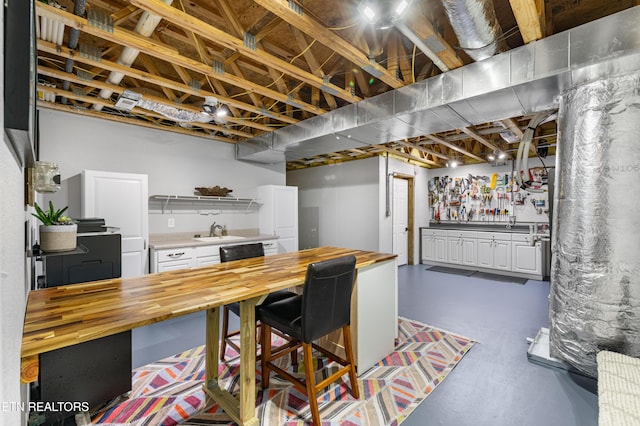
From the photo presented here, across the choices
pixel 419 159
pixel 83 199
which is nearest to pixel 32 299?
pixel 83 199

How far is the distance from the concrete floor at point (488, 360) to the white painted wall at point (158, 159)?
1919 mm

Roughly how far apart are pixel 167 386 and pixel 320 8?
3.20 metres

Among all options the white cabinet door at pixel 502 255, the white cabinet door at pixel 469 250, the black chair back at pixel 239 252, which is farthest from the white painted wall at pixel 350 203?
the black chair back at pixel 239 252

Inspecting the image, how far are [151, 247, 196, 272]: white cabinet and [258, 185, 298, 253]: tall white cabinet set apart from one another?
161cm

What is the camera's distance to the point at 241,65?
10.3 ft

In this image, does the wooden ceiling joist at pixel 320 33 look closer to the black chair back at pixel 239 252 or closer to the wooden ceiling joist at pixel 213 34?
the wooden ceiling joist at pixel 213 34

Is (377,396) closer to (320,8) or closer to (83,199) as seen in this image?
(320,8)

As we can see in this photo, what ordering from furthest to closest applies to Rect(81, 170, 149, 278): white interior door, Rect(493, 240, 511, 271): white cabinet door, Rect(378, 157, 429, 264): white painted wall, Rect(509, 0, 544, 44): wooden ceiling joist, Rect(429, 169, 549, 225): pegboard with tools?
Rect(378, 157, 429, 264): white painted wall → Rect(429, 169, 549, 225): pegboard with tools → Rect(493, 240, 511, 271): white cabinet door → Rect(81, 170, 149, 278): white interior door → Rect(509, 0, 544, 44): wooden ceiling joist

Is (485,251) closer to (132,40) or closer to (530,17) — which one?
(530,17)

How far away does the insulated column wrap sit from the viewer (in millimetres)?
2031

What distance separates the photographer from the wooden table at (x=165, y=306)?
3.58 ft

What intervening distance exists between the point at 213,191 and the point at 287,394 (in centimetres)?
355

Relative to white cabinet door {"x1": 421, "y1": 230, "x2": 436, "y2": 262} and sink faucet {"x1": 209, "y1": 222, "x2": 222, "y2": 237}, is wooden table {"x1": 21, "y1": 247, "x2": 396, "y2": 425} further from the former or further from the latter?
white cabinet door {"x1": 421, "y1": 230, "x2": 436, "y2": 262}

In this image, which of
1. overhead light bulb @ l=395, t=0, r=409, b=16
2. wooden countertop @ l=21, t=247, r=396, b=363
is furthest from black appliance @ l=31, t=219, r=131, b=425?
overhead light bulb @ l=395, t=0, r=409, b=16
